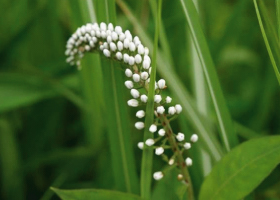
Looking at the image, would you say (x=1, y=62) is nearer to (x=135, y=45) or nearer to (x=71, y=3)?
(x=71, y=3)

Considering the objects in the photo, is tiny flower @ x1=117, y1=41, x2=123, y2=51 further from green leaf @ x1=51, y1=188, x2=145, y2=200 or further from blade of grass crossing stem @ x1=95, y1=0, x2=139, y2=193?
green leaf @ x1=51, y1=188, x2=145, y2=200

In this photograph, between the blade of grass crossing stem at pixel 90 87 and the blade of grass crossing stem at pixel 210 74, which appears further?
the blade of grass crossing stem at pixel 90 87

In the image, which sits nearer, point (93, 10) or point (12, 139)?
point (93, 10)

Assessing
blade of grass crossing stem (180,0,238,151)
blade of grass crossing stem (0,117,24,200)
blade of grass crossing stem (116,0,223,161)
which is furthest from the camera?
blade of grass crossing stem (0,117,24,200)

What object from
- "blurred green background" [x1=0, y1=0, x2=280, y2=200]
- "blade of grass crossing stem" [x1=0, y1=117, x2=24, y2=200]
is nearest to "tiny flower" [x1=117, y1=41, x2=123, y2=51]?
"blurred green background" [x1=0, y1=0, x2=280, y2=200]

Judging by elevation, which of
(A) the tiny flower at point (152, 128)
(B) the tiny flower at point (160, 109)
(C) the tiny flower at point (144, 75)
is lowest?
(A) the tiny flower at point (152, 128)

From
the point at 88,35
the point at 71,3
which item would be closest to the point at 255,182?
the point at 88,35

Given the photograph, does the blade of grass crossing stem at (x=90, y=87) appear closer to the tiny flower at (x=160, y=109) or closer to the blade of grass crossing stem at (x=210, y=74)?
the blade of grass crossing stem at (x=210, y=74)

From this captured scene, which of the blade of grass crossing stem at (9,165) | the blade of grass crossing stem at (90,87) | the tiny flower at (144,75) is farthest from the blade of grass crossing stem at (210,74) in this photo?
the blade of grass crossing stem at (9,165)
